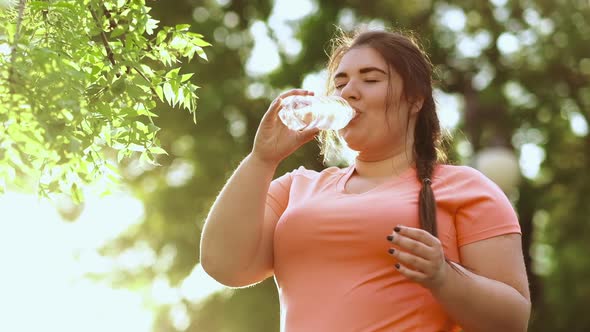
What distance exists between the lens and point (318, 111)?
245 cm

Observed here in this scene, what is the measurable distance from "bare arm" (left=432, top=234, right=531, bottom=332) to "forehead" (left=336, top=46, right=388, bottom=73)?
0.60m

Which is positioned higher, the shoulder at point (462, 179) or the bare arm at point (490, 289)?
the shoulder at point (462, 179)

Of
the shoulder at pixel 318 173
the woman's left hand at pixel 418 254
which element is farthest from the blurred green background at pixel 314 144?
the woman's left hand at pixel 418 254

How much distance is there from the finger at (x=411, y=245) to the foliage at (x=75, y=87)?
30.1 inches

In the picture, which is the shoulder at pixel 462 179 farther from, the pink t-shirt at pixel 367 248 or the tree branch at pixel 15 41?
the tree branch at pixel 15 41

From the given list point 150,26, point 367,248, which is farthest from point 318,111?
point 150,26

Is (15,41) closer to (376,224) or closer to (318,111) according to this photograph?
(318,111)

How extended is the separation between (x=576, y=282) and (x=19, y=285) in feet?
25.0

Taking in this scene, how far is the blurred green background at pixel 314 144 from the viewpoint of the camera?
33.6 feet

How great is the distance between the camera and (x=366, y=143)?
2.50 metres

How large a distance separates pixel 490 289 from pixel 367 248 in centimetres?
32

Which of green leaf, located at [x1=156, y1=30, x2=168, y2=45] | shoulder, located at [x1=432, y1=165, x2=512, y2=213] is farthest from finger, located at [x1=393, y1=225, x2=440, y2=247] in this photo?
green leaf, located at [x1=156, y1=30, x2=168, y2=45]

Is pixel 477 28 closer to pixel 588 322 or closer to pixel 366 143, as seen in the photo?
pixel 588 322

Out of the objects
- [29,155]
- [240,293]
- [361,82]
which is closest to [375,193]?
[361,82]
